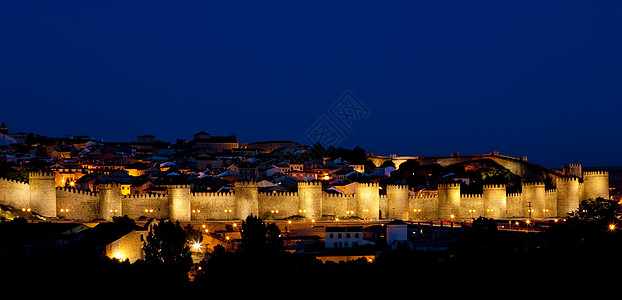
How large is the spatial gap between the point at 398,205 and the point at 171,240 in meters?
14.5

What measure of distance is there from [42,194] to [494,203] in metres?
20.7

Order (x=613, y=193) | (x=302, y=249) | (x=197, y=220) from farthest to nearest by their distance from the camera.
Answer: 1. (x=613, y=193)
2. (x=197, y=220)
3. (x=302, y=249)

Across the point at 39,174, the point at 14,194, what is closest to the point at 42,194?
the point at 39,174

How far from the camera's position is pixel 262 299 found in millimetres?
21328

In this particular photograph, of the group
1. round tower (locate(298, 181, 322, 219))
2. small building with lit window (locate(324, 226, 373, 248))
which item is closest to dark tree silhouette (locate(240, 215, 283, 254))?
small building with lit window (locate(324, 226, 373, 248))

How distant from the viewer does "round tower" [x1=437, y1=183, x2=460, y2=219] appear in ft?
123

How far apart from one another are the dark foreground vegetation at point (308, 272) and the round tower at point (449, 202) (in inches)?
337

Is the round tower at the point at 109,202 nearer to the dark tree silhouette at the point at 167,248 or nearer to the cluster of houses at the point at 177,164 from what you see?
the dark tree silhouette at the point at 167,248

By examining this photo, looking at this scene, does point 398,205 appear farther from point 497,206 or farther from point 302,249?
point 302,249

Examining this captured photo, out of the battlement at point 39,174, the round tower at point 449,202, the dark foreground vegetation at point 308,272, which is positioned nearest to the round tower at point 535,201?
the round tower at point 449,202

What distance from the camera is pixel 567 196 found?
39.0 m

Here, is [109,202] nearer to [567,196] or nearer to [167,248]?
[167,248]

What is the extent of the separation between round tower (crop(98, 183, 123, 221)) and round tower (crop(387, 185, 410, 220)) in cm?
1231

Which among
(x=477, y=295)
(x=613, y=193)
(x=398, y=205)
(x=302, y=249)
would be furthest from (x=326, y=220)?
(x=613, y=193)
